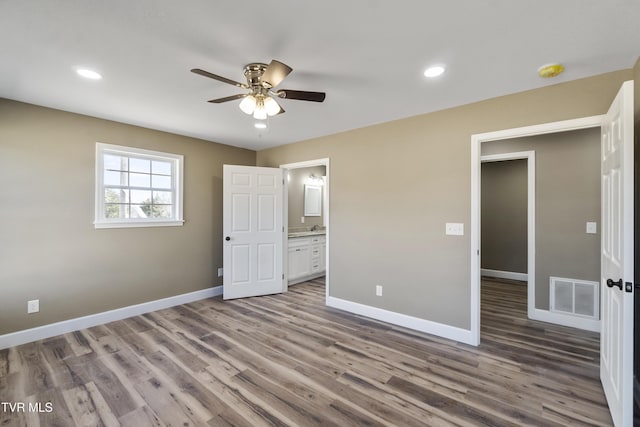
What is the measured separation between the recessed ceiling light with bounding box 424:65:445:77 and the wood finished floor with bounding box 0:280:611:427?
8.16ft

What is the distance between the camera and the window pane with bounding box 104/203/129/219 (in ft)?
11.4

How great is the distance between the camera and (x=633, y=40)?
1.79 metres

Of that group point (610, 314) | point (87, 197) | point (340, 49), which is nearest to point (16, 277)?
point (87, 197)

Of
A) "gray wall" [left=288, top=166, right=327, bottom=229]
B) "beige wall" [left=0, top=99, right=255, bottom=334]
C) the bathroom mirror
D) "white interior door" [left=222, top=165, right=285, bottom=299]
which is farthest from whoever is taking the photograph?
the bathroom mirror

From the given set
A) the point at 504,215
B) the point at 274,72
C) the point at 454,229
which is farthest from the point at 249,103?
the point at 504,215

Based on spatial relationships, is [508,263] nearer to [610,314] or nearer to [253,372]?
[610,314]

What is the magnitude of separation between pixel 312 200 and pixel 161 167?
3.22 metres

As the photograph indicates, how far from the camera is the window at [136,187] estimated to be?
11.3 feet

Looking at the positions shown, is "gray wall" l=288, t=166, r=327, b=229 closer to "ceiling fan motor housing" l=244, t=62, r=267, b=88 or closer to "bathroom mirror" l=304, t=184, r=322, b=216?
"bathroom mirror" l=304, t=184, r=322, b=216

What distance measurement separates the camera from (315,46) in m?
1.90

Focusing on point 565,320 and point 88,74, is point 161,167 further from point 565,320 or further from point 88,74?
point 565,320

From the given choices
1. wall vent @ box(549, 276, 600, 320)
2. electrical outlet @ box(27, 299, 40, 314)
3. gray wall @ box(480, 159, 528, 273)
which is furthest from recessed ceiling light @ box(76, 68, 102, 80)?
gray wall @ box(480, 159, 528, 273)

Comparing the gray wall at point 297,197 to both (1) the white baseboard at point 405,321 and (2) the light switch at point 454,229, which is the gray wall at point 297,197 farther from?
(2) the light switch at point 454,229

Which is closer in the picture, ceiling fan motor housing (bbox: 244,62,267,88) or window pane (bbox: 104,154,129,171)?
ceiling fan motor housing (bbox: 244,62,267,88)
